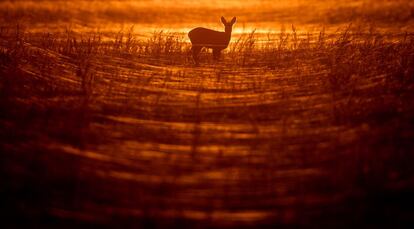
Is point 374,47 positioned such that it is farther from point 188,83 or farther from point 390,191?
point 390,191

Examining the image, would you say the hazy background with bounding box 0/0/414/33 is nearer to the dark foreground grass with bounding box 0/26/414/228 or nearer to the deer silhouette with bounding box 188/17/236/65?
the deer silhouette with bounding box 188/17/236/65

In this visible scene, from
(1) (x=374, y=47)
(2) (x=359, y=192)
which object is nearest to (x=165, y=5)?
(1) (x=374, y=47)

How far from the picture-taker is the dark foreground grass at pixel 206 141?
4129 millimetres

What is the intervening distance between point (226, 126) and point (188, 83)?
7.48 ft

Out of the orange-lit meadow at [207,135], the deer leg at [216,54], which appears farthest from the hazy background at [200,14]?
the orange-lit meadow at [207,135]

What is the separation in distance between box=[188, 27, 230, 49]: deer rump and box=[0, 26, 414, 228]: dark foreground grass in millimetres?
454

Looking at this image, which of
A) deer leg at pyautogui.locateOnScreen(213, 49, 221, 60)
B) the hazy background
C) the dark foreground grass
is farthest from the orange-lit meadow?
the hazy background

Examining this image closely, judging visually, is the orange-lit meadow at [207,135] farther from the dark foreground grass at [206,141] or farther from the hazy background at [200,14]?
the hazy background at [200,14]

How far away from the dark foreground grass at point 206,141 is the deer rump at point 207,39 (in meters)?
0.45

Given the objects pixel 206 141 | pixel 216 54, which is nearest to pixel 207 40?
pixel 216 54

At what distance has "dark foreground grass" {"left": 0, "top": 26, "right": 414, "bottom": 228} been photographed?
413 cm

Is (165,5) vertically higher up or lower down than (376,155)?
higher up

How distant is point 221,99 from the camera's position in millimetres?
7359

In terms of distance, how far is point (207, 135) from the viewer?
5832mm
